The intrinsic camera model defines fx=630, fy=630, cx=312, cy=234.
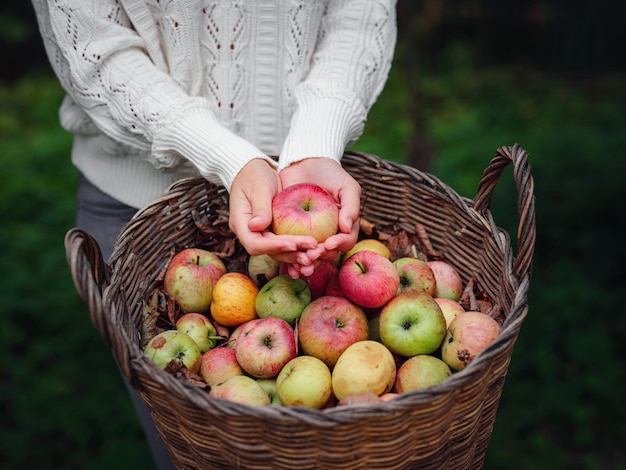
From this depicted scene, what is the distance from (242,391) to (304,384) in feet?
0.42

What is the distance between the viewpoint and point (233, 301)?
1.56m

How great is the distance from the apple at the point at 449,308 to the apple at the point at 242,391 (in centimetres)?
48

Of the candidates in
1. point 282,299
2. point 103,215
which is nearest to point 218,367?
point 282,299

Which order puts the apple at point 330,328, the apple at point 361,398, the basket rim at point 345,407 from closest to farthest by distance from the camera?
the basket rim at point 345,407 → the apple at point 361,398 → the apple at point 330,328

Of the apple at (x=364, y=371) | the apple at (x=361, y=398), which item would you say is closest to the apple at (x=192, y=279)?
the apple at (x=364, y=371)

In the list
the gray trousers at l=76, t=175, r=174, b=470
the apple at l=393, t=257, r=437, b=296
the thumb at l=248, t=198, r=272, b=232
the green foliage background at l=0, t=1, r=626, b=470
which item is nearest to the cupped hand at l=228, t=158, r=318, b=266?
the thumb at l=248, t=198, r=272, b=232

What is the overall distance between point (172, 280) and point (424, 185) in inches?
28.3

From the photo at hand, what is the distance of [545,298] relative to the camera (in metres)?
3.16

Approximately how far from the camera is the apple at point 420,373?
1316 millimetres

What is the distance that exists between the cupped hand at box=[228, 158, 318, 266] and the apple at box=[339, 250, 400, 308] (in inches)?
6.8

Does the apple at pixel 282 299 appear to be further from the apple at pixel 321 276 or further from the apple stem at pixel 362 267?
the apple stem at pixel 362 267

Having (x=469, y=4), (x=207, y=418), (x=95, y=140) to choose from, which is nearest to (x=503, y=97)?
(x=469, y=4)

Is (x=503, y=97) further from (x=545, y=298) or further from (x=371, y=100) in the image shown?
(x=371, y=100)

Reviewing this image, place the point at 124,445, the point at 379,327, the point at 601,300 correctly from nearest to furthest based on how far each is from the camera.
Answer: the point at 379,327, the point at 124,445, the point at 601,300
